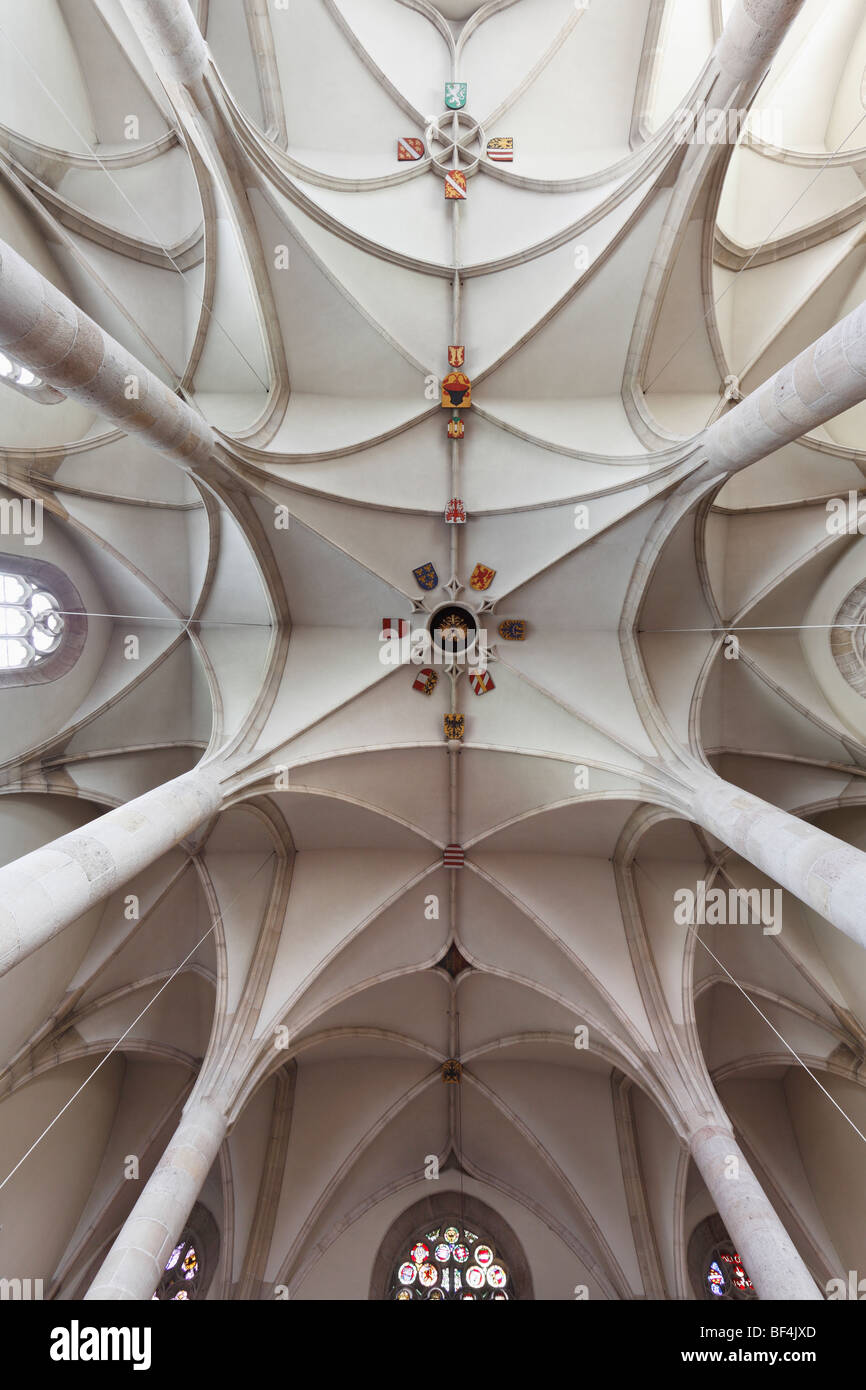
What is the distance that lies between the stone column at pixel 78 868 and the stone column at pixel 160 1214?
143 inches

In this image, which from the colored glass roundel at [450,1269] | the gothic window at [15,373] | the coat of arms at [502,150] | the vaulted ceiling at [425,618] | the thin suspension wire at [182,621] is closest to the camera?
the gothic window at [15,373]

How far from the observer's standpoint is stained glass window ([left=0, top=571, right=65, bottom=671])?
9984mm

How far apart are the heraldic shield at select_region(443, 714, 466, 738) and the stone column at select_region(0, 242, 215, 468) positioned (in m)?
6.21

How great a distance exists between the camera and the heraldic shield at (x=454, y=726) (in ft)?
38.6

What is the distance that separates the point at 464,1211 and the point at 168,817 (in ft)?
35.5

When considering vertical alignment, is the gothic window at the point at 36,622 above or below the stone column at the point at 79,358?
above

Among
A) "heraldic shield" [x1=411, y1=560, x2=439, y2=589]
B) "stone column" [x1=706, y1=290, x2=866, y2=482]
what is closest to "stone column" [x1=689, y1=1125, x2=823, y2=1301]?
"stone column" [x1=706, y1=290, x2=866, y2=482]

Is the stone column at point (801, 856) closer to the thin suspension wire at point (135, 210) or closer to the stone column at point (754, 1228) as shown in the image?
the stone column at point (754, 1228)

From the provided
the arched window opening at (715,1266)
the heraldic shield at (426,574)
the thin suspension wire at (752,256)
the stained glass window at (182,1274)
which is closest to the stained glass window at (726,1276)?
the arched window opening at (715,1266)

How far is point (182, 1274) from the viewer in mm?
10734

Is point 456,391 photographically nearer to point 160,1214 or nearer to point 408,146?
point 408,146

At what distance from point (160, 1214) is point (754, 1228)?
6.16m

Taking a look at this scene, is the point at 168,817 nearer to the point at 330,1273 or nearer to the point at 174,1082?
the point at 174,1082

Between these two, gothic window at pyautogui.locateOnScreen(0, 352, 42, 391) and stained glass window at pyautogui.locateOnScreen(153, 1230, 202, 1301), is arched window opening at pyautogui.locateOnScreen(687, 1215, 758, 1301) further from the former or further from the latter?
gothic window at pyautogui.locateOnScreen(0, 352, 42, 391)
